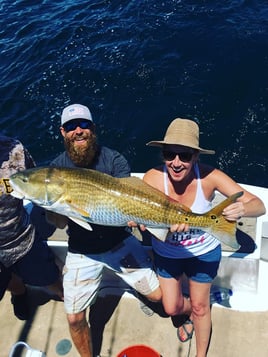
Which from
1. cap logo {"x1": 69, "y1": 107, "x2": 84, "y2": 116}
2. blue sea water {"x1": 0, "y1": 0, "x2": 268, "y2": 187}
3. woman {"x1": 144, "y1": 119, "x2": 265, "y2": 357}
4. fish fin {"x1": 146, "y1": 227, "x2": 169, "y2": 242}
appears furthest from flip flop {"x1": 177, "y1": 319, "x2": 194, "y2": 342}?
blue sea water {"x1": 0, "y1": 0, "x2": 268, "y2": 187}

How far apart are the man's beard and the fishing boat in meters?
1.12

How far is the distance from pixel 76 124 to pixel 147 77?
6908 mm

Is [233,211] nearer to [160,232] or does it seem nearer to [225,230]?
[225,230]

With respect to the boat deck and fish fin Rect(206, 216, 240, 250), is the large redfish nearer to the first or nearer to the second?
fish fin Rect(206, 216, 240, 250)

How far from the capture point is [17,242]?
446cm

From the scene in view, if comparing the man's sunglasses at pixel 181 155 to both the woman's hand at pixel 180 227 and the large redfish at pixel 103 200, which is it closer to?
the large redfish at pixel 103 200

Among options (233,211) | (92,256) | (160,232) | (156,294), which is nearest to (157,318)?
(156,294)

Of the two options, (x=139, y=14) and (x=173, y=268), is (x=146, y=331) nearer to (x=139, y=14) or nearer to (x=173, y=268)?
(x=173, y=268)

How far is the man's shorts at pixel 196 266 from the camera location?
14.2 ft

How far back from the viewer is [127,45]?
1184cm

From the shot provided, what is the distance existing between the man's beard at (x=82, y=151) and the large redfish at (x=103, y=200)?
332mm

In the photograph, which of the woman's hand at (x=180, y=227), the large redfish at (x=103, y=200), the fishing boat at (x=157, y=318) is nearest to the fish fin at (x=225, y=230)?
the large redfish at (x=103, y=200)

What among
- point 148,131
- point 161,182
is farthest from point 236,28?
point 161,182

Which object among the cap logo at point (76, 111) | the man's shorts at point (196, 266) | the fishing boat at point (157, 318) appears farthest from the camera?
the fishing boat at point (157, 318)
